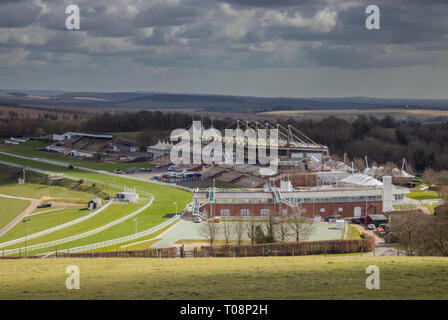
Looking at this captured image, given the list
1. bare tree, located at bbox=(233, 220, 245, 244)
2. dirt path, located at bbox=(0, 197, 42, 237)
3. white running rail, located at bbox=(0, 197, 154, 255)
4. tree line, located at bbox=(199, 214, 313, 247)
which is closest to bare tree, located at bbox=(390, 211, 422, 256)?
tree line, located at bbox=(199, 214, 313, 247)

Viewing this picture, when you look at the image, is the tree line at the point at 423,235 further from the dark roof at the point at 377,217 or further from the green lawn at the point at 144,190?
the green lawn at the point at 144,190

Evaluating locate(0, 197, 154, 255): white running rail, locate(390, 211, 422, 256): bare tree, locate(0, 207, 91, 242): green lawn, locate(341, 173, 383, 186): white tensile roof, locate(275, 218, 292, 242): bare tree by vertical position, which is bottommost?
locate(0, 207, 91, 242): green lawn

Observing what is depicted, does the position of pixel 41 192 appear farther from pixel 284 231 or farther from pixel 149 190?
pixel 284 231

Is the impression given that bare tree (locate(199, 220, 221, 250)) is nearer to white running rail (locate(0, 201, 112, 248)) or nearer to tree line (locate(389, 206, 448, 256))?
white running rail (locate(0, 201, 112, 248))

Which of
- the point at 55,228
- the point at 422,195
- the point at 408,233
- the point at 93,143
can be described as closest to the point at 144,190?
the point at 55,228

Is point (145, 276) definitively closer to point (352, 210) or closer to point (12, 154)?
point (352, 210)

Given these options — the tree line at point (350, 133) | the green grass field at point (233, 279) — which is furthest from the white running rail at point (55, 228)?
the tree line at point (350, 133)
